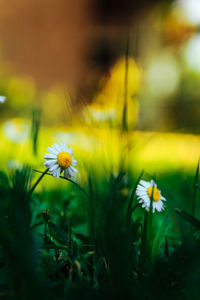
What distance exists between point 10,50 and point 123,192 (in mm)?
3537

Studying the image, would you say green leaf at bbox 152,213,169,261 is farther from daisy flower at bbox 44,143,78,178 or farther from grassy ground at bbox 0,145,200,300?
daisy flower at bbox 44,143,78,178

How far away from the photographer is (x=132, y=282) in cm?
57

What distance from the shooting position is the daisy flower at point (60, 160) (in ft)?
2.25

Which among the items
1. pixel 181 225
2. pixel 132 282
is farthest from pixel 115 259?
pixel 181 225

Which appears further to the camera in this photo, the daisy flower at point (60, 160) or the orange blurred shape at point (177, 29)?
the orange blurred shape at point (177, 29)

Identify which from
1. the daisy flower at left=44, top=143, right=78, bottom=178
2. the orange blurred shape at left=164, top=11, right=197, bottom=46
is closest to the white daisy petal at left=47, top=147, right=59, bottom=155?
the daisy flower at left=44, top=143, right=78, bottom=178

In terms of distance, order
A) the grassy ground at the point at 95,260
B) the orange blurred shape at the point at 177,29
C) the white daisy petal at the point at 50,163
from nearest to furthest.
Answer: the grassy ground at the point at 95,260
the white daisy petal at the point at 50,163
the orange blurred shape at the point at 177,29

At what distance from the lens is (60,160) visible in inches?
27.4

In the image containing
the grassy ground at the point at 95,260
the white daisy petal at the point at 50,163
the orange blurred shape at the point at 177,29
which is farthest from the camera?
the orange blurred shape at the point at 177,29

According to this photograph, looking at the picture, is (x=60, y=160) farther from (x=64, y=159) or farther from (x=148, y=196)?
(x=148, y=196)

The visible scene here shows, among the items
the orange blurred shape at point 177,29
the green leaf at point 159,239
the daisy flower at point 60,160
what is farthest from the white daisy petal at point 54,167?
the orange blurred shape at point 177,29

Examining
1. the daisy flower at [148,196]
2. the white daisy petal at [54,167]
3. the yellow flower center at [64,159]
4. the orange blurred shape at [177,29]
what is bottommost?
the daisy flower at [148,196]

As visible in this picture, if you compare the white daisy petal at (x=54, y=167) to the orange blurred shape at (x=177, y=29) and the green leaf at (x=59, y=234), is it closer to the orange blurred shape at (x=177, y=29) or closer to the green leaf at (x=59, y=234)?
the green leaf at (x=59, y=234)

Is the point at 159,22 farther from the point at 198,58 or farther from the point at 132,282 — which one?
the point at 132,282
